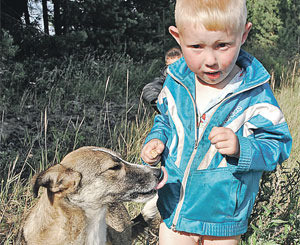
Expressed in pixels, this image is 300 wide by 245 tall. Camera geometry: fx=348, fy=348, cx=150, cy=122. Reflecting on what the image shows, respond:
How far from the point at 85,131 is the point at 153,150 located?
12.0ft

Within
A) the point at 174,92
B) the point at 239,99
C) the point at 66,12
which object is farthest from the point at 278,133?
the point at 66,12

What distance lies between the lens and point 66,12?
319 inches

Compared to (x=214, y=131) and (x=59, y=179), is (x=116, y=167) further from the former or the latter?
(x=214, y=131)

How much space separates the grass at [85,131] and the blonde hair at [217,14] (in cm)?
133

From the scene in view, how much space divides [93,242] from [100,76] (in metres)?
5.79

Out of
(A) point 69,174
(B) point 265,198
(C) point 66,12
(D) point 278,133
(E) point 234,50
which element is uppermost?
(C) point 66,12

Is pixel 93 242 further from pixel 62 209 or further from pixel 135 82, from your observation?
pixel 135 82

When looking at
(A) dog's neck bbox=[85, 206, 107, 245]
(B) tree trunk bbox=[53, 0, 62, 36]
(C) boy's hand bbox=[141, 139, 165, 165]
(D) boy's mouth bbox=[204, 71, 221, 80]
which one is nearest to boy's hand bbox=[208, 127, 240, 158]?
(D) boy's mouth bbox=[204, 71, 221, 80]

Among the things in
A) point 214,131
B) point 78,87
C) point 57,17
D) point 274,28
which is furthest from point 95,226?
point 274,28

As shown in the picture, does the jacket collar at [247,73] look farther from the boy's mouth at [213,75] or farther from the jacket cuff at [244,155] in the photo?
the jacket cuff at [244,155]

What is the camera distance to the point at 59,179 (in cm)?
257

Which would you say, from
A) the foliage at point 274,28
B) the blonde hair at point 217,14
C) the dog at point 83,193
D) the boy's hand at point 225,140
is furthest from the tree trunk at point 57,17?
the foliage at point 274,28

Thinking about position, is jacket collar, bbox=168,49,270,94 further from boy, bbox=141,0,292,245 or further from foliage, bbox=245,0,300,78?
foliage, bbox=245,0,300,78

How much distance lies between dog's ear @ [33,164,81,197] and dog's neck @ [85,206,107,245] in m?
0.27
